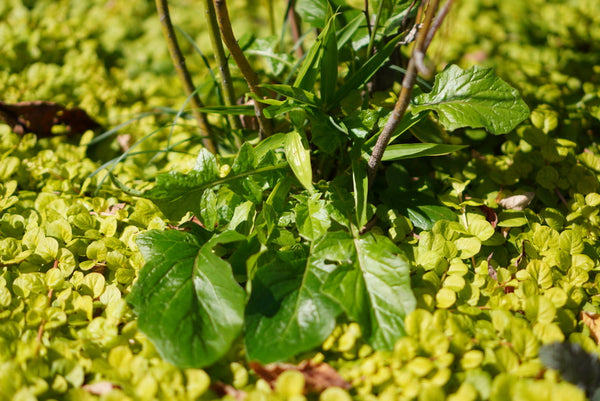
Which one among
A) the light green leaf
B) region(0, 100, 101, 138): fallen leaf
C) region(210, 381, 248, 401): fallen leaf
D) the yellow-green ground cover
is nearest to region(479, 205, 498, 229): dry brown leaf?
the yellow-green ground cover

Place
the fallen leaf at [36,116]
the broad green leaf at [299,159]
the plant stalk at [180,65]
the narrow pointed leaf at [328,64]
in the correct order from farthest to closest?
the fallen leaf at [36,116] → the plant stalk at [180,65] → the narrow pointed leaf at [328,64] → the broad green leaf at [299,159]

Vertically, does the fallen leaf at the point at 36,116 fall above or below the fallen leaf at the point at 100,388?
above

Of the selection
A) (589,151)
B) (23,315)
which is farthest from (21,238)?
(589,151)

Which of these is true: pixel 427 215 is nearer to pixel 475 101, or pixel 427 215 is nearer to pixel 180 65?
pixel 475 101

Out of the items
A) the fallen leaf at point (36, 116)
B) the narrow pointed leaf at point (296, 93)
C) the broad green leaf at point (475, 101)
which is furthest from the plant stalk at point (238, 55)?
the fallen leaf at point (36, 116)

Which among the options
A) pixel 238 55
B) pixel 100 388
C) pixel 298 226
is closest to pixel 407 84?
pixel 298 226

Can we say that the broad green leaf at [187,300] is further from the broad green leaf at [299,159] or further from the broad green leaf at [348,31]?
the broad green leaf at [348,31]

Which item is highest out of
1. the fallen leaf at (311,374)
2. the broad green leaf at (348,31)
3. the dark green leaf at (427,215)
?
the broad green leaf at (348,31)
